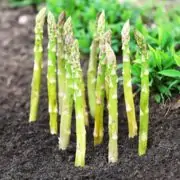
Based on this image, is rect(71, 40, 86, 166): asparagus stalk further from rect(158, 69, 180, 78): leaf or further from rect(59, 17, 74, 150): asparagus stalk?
rect(158, 69, 180, 78): leaf

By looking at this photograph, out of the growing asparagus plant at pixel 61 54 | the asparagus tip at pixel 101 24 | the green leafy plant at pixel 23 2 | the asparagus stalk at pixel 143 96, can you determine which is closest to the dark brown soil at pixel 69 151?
the asparagus stalk at pixel 143 96

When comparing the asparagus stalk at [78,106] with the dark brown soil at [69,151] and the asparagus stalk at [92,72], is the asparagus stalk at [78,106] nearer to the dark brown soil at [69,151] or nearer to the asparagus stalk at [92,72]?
the dark brown soil at [69,151]

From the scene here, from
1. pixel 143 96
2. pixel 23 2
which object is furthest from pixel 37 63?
pixel 23 2

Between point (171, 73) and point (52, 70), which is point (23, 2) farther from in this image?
point (171, 73)

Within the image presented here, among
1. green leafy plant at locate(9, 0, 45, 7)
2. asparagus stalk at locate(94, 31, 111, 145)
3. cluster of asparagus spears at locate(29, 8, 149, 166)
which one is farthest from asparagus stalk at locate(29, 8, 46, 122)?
green leafy plant at locate(9, 0, 45, 7)

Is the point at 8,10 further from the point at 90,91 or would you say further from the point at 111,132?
the point at 111,132
